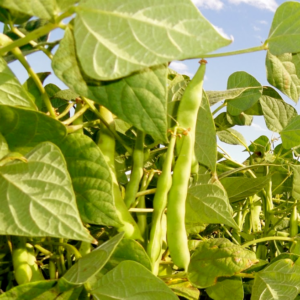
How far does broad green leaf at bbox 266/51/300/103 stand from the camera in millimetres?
880

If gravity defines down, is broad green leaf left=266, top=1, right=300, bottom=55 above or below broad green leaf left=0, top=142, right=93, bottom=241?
above

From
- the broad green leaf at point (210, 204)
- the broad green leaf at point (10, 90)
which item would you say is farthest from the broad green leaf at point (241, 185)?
the broad green leaf at point (10, 90)

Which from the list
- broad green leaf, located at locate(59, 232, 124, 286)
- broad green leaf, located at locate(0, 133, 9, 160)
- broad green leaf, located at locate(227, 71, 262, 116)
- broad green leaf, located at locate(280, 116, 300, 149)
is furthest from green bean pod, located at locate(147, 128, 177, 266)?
broad green leaf, located at locate(280, 116, 300, 149)

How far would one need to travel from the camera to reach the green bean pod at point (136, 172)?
→ 24.1 inches

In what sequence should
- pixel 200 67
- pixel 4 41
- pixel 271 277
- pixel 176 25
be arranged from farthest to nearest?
pixel 271 277
pixel 200 67
pixel 4 41
pixel 176 25

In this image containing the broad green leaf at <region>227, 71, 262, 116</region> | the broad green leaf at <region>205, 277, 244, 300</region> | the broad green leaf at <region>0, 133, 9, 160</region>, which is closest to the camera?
the broad green leaf at <region>0, 133, 9, 160</region>

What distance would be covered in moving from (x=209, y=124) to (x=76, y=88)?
0.26m

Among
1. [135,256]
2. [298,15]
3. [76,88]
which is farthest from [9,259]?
[298,15]

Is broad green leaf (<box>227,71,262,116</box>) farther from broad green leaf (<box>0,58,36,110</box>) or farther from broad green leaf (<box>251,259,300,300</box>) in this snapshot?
broad green leaf (<box>0,58,36,110</box>)

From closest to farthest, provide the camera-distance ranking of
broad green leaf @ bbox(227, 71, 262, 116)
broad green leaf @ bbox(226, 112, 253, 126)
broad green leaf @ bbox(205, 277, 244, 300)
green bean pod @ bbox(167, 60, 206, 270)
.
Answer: green bean pod @ bbox(167, 60, 206, 270) < broad green leaf @ bbox(205, 277, 244, 300) < broad green leaf @ bbox(227, 71, 262, 116) < broad green leaf @ bbox(226, 112, 253, 126)

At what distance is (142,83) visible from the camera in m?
0.47

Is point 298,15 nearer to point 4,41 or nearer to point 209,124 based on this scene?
point 209,124

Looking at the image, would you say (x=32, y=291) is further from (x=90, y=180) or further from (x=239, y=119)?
(x=239, y=119)

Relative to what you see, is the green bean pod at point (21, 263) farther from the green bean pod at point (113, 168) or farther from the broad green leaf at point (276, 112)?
the broad green leaf at point (276, 112)
